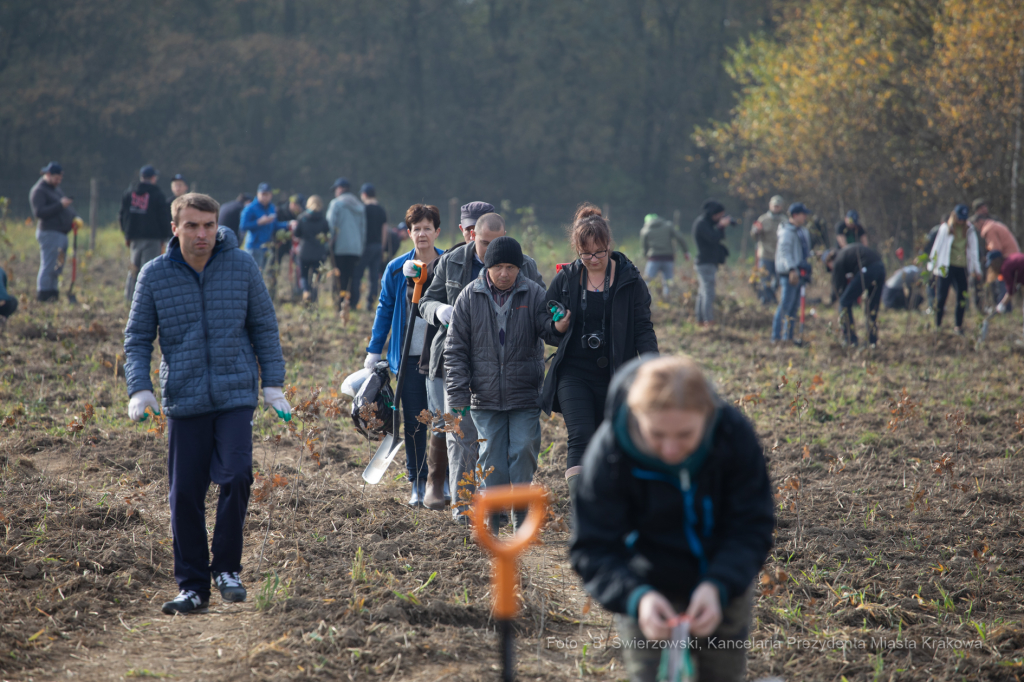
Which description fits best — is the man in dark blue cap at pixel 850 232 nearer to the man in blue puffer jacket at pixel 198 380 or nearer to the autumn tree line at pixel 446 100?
the man in blue puffer jacket at pixel 198 380

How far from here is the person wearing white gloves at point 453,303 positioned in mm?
5148

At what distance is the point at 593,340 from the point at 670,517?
2.43 m

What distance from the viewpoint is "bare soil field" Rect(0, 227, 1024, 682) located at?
370 centimetres

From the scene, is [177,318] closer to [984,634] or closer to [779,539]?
[779,539]

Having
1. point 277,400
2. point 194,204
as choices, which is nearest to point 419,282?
point 277,400

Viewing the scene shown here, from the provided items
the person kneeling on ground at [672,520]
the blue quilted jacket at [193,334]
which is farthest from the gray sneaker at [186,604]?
the person kneeling on ground at [672,520]

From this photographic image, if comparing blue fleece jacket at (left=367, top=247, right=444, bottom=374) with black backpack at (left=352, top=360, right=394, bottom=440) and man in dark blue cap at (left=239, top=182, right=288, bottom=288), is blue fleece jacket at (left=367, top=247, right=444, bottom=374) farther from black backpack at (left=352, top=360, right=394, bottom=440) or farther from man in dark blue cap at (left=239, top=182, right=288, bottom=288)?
man in dark blue cap at (left=239, top=182, right=288, bottom=288)

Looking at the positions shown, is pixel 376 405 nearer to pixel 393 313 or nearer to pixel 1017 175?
pixel 393 313

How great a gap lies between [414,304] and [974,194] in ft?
47.6

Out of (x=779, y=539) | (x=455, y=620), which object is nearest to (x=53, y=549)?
(x=455, y=620)

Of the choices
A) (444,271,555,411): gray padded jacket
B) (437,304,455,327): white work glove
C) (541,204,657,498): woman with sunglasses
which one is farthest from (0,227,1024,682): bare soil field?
(437,304,455,327): white work glove

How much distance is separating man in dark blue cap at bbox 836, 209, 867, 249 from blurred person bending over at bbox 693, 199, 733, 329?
4.64 feet

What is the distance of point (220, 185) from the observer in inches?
1357

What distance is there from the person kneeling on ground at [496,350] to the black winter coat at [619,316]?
0.39 feet
